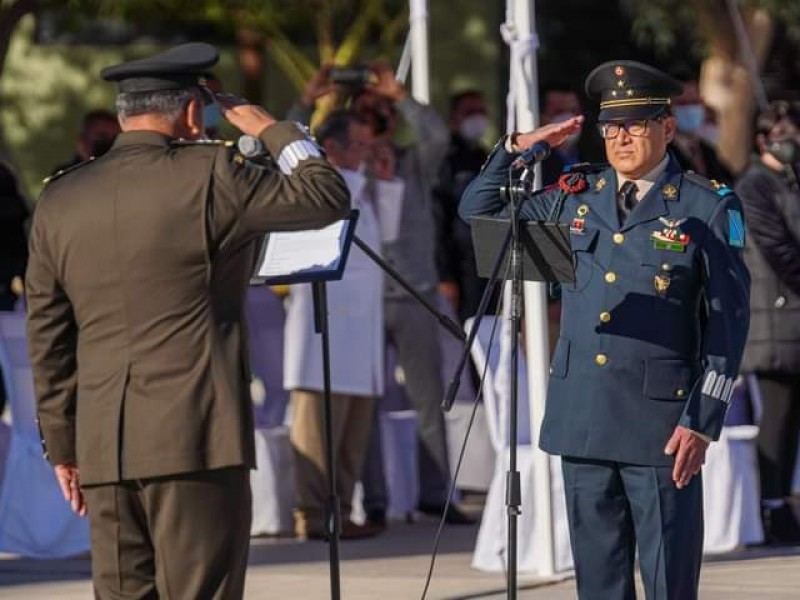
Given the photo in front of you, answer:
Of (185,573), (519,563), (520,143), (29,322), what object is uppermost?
(520,143)

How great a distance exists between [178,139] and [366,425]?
5.19 meters

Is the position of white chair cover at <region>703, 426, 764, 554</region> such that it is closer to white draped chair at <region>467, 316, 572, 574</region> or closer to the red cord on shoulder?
white draped chair at <region>467, 316, 572, 574</region>

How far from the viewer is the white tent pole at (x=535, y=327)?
935cm

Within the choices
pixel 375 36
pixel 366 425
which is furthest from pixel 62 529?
pixel 375 36

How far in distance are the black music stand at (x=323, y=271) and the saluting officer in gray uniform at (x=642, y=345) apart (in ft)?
2.64

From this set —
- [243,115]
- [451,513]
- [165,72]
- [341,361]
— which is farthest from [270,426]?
[165,72]

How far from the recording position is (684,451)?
6.34 metres

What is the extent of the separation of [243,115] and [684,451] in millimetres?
1606

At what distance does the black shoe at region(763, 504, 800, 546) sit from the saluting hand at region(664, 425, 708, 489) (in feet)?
13.6

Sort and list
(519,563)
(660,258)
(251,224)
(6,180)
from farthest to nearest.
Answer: (6,180), (519,563), (660,258), (251,224)

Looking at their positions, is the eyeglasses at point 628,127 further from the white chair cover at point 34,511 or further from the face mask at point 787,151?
the white chair cover at point 34,511

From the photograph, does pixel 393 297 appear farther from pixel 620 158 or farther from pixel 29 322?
pixel 29 322

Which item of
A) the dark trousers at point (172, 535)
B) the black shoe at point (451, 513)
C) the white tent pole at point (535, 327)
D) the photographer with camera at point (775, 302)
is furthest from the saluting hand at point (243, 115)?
the black shoe at point (451, 513)

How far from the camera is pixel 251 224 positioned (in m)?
5.67
